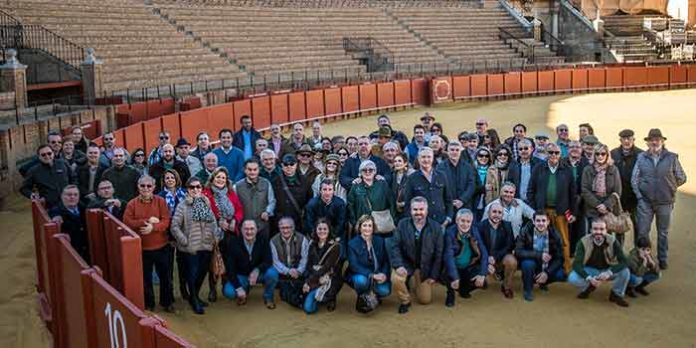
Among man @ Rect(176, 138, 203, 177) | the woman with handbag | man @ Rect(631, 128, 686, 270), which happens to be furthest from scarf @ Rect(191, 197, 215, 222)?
man @ Rect(631, 128, 686, 270)

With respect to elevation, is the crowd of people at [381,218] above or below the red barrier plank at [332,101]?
below

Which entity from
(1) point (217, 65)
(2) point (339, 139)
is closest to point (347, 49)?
(1) point (217, 65)

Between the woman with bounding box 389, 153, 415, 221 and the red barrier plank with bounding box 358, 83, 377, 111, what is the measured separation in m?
21.3

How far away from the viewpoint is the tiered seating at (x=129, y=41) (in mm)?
26031

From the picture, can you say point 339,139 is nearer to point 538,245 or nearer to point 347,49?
point 538,245

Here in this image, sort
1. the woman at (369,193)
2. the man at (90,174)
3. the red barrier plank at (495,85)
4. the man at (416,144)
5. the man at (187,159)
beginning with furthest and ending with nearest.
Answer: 1. the red barrier plank at (495,85)
2. the man at (416,144)
3. the man at (187,159)
4. the man at (90,174)
5. the woman at (369,193)

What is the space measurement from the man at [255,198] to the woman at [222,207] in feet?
0.70

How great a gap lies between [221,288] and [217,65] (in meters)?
23.0

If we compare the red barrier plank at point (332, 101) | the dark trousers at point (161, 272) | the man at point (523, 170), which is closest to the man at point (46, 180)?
the dark trousers at point (161, 272)

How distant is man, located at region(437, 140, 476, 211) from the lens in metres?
9.02

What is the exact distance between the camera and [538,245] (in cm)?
848

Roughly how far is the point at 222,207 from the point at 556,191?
11.9 ft

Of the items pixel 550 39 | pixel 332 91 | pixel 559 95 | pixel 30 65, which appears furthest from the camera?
pixel 550 39

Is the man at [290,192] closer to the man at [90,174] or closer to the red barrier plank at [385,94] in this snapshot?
the man at [90,174]
